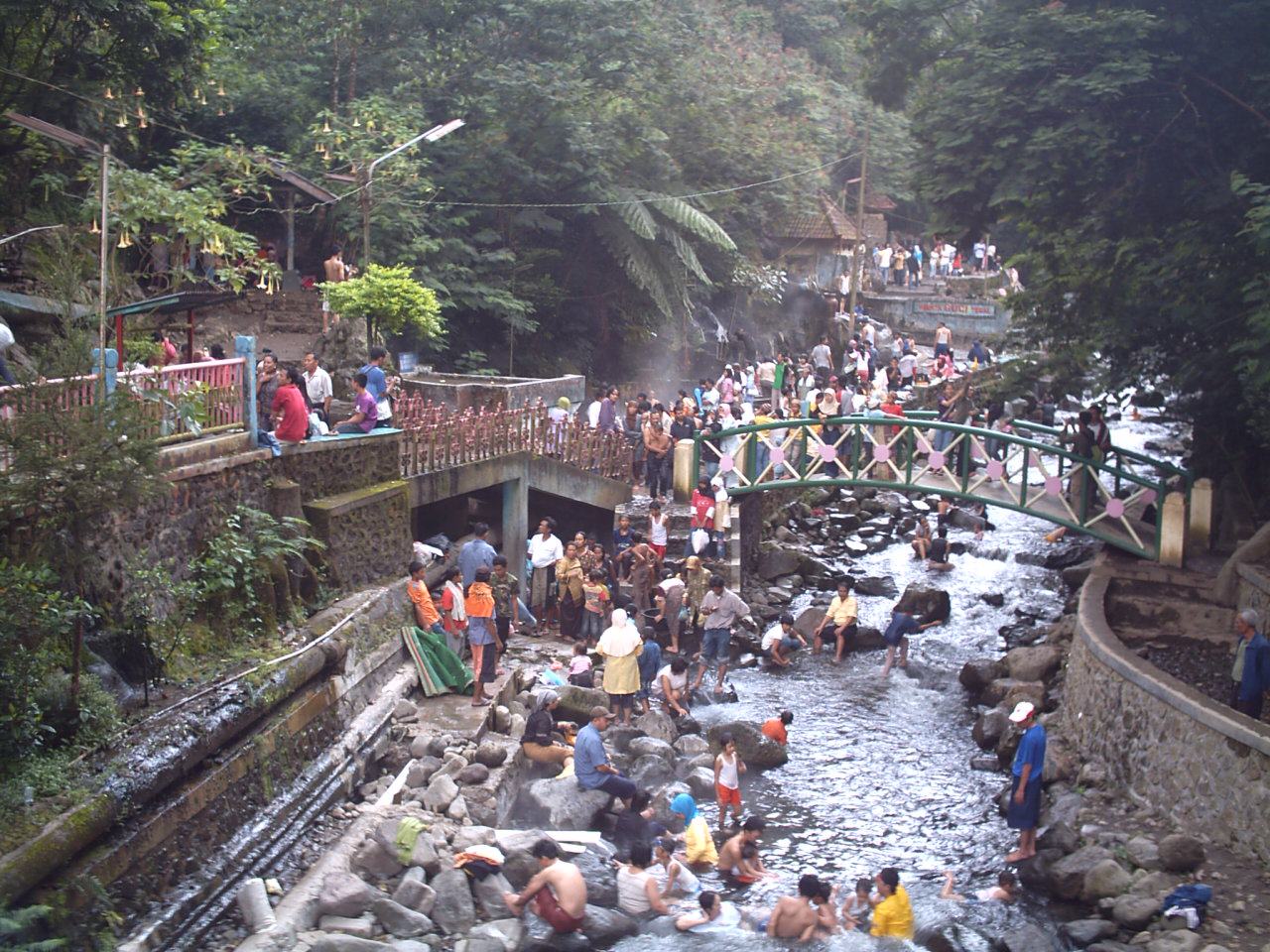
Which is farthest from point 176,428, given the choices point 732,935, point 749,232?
point 749,232

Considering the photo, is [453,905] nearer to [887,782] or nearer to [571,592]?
[887,782]

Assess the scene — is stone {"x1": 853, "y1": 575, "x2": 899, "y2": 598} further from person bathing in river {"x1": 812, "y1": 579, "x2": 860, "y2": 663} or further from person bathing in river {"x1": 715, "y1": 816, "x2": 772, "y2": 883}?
person bathing in river {"x1": 715, "y1": 816, "x2": 772, "y2": 883}

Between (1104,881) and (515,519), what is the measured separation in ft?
36.1

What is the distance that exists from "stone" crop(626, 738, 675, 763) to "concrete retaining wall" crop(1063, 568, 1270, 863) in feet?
15.3

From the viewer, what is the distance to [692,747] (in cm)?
1556

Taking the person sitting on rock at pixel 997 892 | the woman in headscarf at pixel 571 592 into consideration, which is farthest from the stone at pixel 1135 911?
the woman in headscarf at pixel 571 592

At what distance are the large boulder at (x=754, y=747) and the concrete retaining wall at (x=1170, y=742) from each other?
11.4ft

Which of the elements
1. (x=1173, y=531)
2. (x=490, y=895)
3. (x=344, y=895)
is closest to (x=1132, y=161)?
(x=1173, y=531)

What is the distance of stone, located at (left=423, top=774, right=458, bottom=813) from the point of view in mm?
12148

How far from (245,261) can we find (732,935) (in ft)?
50.0

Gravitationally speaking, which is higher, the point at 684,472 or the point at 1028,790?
the point at 684,472

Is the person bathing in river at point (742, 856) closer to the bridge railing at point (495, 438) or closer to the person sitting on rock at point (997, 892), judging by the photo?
the person sitting on rock at point (997, 892)

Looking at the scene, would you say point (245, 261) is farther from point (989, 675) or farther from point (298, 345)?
point (989, 675)

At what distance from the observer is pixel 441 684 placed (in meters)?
15.1
